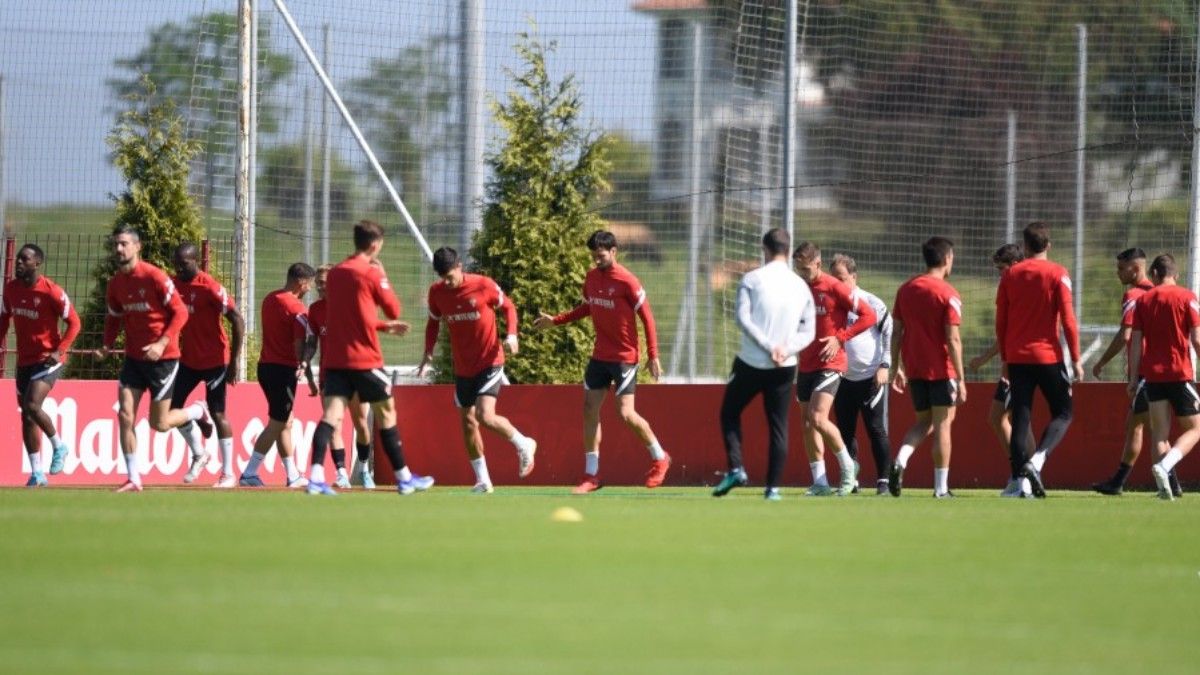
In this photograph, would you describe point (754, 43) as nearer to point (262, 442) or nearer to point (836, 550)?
point (262, 442)

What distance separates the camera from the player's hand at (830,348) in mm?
16578

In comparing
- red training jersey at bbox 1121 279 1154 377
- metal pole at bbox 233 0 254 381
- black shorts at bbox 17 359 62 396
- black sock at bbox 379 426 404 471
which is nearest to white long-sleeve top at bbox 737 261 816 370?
black sock at bbox 379 426 404 471

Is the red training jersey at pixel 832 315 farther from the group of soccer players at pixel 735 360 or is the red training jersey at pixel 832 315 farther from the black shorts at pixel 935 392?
the black shorts at pixel 935 392

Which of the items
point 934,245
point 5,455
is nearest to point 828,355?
point 934,245

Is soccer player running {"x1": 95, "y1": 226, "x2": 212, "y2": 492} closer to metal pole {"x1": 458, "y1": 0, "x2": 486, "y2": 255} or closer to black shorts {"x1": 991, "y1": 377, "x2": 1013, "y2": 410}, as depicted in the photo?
black shorts {"x1": 991, "y1": 377, "x2": 1013, "y2": 410}

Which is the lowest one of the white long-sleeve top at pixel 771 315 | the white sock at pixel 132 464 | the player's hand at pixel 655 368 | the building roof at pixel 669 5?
the white sock at pixel 132 464

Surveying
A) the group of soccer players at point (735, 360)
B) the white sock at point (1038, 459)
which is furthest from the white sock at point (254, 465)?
the white sock at point (1038, 459)

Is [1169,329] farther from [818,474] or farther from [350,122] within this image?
[350,122]

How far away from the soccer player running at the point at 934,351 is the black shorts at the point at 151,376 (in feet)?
19.7

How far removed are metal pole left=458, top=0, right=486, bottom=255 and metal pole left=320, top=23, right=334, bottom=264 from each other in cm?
178

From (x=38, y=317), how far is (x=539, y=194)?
7.91m

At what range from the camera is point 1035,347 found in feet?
51.8

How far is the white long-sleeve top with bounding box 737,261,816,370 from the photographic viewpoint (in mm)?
14938

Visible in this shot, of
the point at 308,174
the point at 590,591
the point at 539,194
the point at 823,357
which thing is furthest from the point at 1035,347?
the point at 308,174
